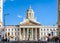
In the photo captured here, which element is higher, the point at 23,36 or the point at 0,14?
the point at 0,14

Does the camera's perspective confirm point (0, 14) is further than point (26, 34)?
No

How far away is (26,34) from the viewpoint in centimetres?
13862

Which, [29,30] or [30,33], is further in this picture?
[30,33]

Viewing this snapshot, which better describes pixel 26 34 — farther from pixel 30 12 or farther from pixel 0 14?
pixel 0 14

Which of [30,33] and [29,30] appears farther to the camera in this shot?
[30,33]

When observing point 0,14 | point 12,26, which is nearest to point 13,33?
point 12,26

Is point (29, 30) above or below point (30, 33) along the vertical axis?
above

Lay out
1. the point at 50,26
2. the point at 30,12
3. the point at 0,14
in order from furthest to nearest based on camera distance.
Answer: the point at 30,12 < the point at 50,26 < the point at 0,14

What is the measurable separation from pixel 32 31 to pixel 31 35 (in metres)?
1.99

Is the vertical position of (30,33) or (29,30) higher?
(29,30)

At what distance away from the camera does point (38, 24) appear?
140 m

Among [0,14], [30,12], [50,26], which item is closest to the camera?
[0,14]

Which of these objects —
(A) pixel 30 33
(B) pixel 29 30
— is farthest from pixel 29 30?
(A) pixel 30 33

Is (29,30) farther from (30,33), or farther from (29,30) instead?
(30,33)
